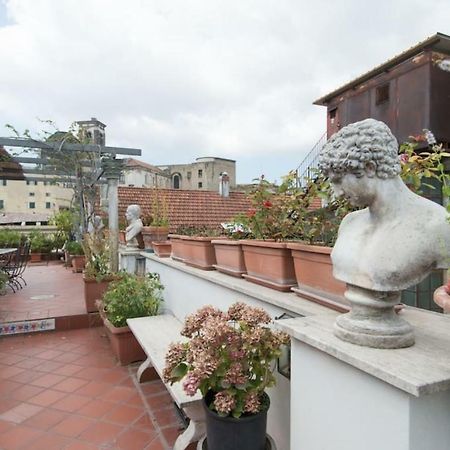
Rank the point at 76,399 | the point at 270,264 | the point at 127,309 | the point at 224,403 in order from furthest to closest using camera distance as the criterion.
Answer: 1. the point at 127,309
2. the point at 76,399
3. the point at 270,264
4. the point at 224,403

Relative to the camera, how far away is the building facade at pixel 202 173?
27688 mm

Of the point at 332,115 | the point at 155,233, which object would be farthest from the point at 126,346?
the point at 332,115

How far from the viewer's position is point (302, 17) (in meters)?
3.21

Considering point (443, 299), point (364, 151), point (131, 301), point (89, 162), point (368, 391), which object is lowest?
point (131, 301)

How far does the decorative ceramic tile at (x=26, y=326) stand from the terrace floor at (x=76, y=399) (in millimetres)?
70

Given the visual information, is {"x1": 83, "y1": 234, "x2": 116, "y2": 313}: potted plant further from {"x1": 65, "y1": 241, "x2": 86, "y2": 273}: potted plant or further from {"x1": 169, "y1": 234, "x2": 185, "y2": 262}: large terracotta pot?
{"x1": 65, "y1": 241, "x2": 86, "y2": 273}: potted plant

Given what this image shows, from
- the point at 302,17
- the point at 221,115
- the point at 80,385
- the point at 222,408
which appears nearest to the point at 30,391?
the point at 80,385

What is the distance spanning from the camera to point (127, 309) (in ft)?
10.9

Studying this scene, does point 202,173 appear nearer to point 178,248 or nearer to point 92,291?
point 92,291

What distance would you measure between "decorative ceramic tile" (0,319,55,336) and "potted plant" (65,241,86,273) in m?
3.79

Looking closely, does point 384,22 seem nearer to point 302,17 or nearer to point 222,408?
point 302,17

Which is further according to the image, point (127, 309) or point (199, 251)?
point (127, 309)

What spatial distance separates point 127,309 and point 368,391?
2771 mm

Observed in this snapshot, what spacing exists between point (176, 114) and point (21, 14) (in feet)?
Result: 17.8
